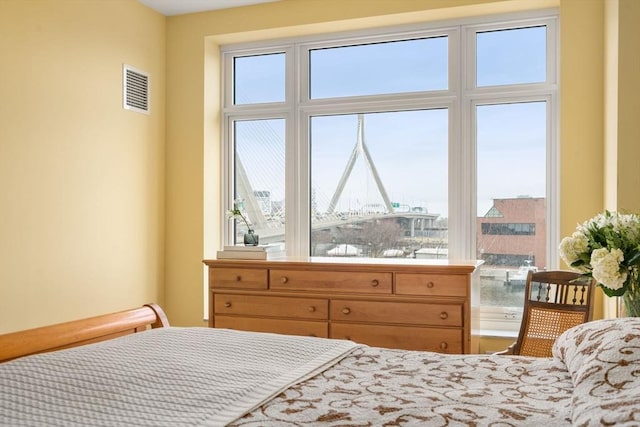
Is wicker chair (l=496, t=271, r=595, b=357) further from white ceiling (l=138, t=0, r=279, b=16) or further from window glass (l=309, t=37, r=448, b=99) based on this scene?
white ceiling (l=138, t=0, r=279, b=16)

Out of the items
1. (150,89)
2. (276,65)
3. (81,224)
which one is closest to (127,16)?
(150,89)

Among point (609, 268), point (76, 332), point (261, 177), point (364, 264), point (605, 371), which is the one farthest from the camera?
point (261, 177)

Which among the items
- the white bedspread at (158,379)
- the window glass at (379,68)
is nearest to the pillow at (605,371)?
the white bedspread at (158,379)

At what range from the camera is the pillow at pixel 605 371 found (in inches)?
46.4

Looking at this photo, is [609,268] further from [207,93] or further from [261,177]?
[207,93]

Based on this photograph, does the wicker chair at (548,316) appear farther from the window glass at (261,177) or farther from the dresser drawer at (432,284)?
the window glass at (261,177)

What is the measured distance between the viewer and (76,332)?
7.42ft

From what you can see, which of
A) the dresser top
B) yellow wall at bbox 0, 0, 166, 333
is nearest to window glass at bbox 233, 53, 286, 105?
yellow wall at bbox 0, 0, 166, 333

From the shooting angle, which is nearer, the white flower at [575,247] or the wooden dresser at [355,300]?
the white flower at [575,247]

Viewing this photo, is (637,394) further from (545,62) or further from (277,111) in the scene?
(277,111)

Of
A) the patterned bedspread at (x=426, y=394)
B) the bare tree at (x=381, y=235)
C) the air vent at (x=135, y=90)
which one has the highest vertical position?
the air vent at (x=135, y=90)

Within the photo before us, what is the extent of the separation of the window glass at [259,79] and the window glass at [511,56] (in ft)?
4.87

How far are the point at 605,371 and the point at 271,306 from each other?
2.58m

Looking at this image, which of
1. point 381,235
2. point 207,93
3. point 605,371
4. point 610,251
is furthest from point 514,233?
point 605,371
